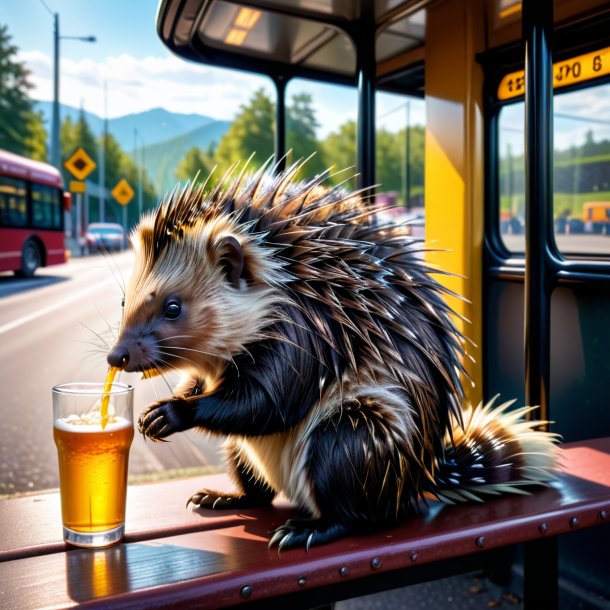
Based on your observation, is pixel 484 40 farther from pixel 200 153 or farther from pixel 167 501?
pixel 200 153

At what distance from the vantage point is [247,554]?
1.06 m

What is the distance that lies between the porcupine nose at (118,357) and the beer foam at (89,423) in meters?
0.08

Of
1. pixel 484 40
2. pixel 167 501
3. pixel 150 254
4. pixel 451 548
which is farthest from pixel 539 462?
pixel 484 40

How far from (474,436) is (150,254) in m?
0.73

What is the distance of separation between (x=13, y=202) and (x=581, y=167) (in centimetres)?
304

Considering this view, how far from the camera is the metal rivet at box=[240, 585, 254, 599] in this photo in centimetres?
97

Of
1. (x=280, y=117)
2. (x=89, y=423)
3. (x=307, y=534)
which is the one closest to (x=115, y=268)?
(x=89, y=423)

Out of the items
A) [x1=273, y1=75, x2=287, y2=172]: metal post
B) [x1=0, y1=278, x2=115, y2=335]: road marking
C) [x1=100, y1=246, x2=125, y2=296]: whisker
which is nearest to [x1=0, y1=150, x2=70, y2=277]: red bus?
[x1=0, y1=278, x2=115, y2=335]: road marking

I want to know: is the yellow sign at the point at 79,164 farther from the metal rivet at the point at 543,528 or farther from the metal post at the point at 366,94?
the metal rivet at the point at 543,528

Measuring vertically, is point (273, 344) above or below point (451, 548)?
above

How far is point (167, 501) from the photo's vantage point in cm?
135

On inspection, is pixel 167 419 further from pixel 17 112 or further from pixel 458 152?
pixel 17 112

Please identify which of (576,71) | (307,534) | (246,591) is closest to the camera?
(246,591)

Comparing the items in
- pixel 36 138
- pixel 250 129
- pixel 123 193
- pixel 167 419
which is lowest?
pixel 167 419
